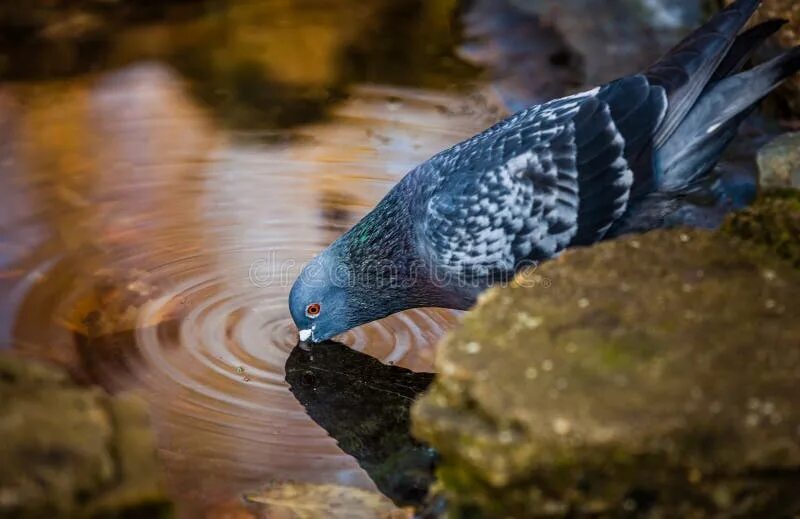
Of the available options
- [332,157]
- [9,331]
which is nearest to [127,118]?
[332,157]

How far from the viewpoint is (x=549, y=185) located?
534cm

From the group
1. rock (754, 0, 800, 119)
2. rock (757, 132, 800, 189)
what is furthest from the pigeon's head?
rock (754, 0, 800, 119)

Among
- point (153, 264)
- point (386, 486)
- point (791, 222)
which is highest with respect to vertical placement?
point (791, 222)

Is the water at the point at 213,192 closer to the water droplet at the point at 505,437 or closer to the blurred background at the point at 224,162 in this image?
the blurred background at the point at 224,162

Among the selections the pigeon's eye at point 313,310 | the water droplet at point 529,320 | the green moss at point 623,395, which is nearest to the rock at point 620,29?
the pigeon's eye at point 313,310

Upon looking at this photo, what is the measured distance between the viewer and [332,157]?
754cm

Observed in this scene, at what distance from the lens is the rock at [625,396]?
10.0 feet

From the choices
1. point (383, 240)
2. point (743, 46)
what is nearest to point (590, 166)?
point (743, 46)

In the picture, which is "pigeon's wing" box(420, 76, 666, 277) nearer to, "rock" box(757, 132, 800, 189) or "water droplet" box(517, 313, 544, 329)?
"rock" box(757, 132, 800, 189)

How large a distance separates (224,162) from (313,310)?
2105 millimetres

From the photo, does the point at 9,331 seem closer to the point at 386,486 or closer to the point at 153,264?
the point at 153,264

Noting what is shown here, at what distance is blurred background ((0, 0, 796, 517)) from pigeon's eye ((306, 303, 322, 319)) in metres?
0.17

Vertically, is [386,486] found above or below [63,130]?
below

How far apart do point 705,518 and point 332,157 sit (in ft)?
15.7
